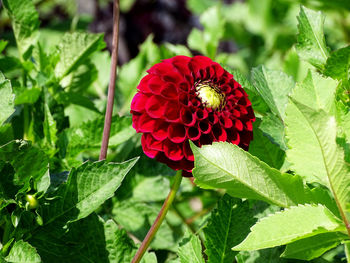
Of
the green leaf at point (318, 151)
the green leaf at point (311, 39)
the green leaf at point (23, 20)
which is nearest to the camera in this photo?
the green leaf at point (318, 151)

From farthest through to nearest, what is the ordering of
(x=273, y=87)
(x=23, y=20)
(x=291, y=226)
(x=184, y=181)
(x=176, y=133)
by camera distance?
(x=184, y=181) → (x=23, y=20) → (x=273, y=87) → (x=176, y=133) → (x=291, y=226)

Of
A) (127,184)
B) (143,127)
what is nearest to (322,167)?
(143,127)

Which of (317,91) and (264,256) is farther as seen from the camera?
(264,256)

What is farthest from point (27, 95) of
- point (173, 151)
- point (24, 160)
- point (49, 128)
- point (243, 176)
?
point (243, 176)

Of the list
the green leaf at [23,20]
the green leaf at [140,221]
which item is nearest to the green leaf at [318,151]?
the green leaf at [140,221]

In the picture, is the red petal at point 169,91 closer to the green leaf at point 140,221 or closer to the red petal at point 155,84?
the red petal at point 155,84

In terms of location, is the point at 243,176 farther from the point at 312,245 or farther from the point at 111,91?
the point at 111,91

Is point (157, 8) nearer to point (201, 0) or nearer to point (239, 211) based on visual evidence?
point (201, 0)
